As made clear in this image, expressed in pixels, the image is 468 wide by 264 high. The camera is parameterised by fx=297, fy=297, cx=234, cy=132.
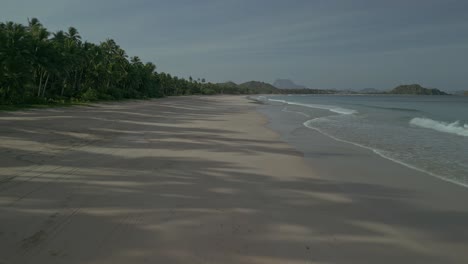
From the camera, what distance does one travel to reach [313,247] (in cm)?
379

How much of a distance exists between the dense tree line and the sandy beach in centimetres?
1844

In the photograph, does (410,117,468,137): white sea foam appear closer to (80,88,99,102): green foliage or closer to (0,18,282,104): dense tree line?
(0,18,282,104): dense tree line

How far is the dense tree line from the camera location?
23.4 metres

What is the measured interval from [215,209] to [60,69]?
31851 millimetres

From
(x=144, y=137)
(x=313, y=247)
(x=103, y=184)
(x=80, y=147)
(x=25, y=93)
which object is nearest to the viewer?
(x=313, y=247)

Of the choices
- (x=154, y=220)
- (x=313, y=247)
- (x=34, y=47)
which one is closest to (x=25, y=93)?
(x=34, y=47)

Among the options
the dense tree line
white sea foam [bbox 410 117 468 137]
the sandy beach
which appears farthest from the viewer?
the dense tree line

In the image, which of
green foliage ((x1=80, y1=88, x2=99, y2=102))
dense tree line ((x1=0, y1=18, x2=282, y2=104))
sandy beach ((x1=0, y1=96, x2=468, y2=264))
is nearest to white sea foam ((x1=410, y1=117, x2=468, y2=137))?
sandy beach ((x1=0, y1=96, x2=468, y2=264))

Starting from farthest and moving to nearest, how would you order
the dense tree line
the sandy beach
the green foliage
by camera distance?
the green foliage, the dense tree line, the sandy beach

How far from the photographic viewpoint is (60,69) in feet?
99.6

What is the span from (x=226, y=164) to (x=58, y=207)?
4.23m

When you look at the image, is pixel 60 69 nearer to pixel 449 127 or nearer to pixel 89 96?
pixel 89 96

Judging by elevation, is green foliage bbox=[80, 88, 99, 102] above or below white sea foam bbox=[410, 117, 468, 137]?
above

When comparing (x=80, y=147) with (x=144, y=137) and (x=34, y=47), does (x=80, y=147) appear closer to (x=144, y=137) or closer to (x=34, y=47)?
(x=144, y=137)
